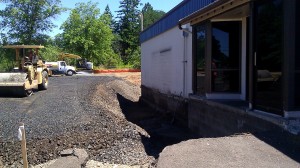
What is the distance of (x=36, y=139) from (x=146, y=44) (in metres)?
15.0

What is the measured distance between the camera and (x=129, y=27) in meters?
91.5

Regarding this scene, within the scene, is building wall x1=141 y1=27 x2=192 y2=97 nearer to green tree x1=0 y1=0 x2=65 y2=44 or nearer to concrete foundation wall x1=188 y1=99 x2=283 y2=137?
concrete foundation wall x1=188 y1=99 x2=283 y2=137

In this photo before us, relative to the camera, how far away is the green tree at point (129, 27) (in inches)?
3482

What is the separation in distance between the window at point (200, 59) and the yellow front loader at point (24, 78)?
939 cm

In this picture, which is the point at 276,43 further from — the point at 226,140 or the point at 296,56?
the point at 226,140

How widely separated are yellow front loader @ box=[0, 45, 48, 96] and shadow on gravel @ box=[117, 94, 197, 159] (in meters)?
4.97

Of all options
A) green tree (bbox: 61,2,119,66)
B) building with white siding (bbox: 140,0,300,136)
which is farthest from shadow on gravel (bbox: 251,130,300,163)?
green tree (bbox: 61,2,119,66)

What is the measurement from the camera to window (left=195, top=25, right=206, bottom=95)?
12797 mm

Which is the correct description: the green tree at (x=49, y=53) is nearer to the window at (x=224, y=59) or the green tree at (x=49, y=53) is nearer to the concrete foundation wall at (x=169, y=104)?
the concrete foundation wall at (x=169, y=104)

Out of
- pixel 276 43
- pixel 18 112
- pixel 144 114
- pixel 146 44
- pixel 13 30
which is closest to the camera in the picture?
pixel 276 43

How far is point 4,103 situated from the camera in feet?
56.2

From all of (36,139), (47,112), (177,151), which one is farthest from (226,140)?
(47,112)

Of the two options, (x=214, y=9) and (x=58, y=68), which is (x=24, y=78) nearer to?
A: (x=214, y=9)

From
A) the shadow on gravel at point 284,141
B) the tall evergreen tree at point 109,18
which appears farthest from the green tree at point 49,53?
the shadow on gravel at point 284,141
